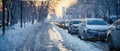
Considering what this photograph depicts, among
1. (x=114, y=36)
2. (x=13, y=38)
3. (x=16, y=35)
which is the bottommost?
(x=16, y=35)

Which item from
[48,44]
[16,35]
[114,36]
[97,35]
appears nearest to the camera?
[114,36]

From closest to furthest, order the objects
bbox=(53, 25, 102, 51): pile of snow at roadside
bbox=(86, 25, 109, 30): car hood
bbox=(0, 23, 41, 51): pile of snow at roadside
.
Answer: bbox=(53, 25, 102, 51): pile of snow at roadside
bbox=(0, 23, 41, 51): pile of snow at roadside
bbox=(86, 25, 109, 30): car hood

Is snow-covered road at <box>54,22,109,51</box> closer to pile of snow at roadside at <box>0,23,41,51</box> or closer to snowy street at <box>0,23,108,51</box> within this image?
snowy street at <box>0,23,108,51</box>

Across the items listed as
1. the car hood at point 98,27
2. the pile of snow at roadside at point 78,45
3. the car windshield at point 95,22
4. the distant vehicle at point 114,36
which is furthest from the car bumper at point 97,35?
the distant vehicle at point 114,36

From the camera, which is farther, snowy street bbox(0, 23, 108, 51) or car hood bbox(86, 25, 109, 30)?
car hood bbox(86, 25, 109, 30)

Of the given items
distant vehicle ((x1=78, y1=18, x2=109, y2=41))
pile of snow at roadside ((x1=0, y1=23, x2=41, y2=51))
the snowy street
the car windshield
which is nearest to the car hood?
distant vehicle ((x1=78, y1=18, x2=109, y2=41))

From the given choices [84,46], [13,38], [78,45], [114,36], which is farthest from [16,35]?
[114,36]

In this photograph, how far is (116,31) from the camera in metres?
13.7

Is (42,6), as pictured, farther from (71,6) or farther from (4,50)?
(4,50)

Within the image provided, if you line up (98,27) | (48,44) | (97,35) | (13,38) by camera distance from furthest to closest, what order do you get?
(13,38)
(98,27)
(97,35)
(48,44)

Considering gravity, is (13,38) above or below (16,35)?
above

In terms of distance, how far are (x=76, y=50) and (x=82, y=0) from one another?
3034 inches

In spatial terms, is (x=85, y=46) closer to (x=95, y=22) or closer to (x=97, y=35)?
(x=97, y=35)

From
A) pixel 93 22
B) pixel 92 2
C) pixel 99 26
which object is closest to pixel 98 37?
pixel 99 26
